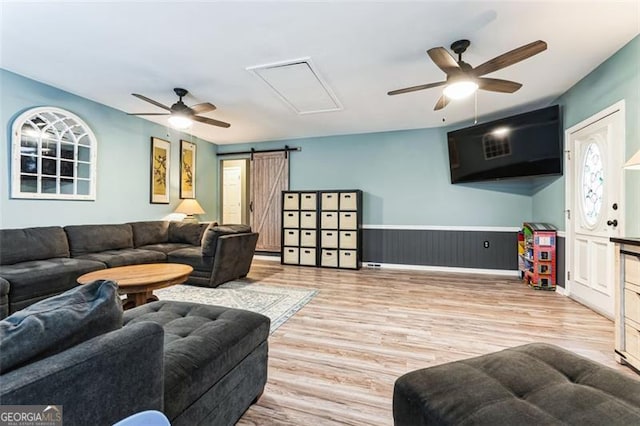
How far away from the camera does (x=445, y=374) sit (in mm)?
1099

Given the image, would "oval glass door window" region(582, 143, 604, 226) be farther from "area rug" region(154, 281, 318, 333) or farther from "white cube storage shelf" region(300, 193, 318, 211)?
"white cube storage shelf" region(300, 193, 318, 211)

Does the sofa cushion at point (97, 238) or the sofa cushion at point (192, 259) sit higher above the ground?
the sofa cushion at point (97, 238)

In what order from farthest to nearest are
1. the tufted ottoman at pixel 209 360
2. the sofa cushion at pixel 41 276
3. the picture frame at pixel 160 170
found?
the picture frame at pixel 160 170, the sofa cushion at pixel 41 276, the tufted ottoman at pixel 209 360

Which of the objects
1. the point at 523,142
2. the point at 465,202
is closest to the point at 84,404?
the point at 523,142

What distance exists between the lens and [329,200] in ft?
17.5

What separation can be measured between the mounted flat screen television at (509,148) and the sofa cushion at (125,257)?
487 cm

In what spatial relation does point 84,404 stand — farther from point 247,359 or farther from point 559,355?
point 559,355

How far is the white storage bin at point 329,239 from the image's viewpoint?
5316mm

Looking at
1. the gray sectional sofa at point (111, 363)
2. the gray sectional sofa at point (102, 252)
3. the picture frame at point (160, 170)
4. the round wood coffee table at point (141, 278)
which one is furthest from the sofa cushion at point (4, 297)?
the picture frame at point (160, 170)

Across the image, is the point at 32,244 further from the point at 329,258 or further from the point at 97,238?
the point at 329,258

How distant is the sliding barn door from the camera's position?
20.1 ft

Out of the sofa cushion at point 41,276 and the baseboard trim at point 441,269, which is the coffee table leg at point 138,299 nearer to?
the sofa cushion at point 41,276

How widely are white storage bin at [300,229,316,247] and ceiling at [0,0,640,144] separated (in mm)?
2520

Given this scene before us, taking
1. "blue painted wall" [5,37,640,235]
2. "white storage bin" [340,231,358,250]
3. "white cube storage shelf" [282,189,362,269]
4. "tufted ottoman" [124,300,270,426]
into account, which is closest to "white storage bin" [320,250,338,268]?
"white cube storage shelf" [282,189,362,269]
